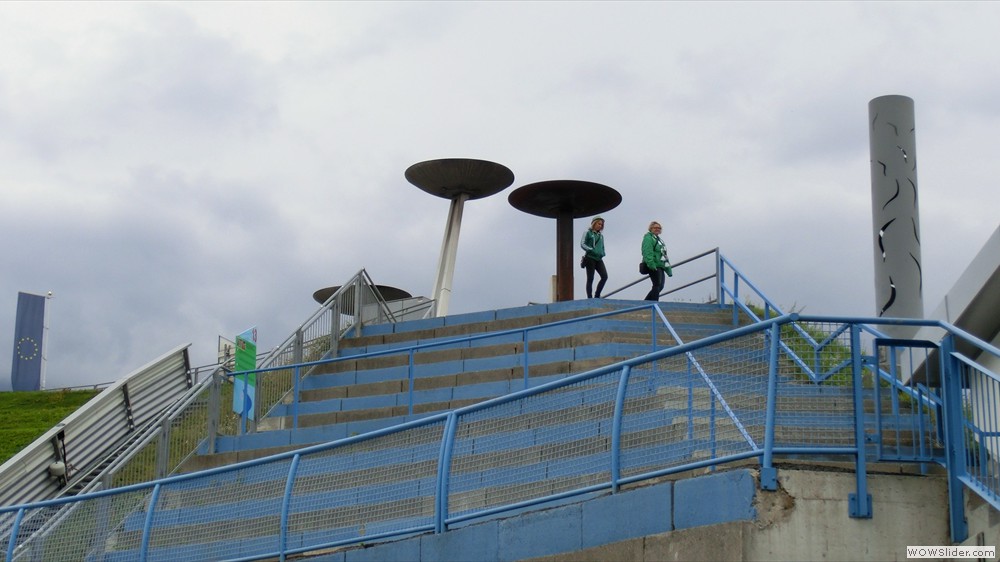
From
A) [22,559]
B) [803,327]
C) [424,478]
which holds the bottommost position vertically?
[22,559]

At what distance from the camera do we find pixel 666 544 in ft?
27.5

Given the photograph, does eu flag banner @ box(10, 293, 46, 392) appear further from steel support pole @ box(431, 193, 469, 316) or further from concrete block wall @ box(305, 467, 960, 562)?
concrete block wall @ box(305, 467, 960, 562)

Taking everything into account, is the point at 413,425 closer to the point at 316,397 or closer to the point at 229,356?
the point at 316,397

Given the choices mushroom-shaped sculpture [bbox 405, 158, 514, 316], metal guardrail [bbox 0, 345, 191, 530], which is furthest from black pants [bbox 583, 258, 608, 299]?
mushroom-shaped sculpture [bbox 405, 158, 514, 316]

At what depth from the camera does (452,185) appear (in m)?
34.1

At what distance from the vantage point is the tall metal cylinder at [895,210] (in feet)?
58.3

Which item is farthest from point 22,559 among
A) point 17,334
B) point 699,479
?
point 17,334

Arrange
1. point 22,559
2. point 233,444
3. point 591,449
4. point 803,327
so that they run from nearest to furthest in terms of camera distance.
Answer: point 591,449, point 803,327, point 22,559, point 233,444

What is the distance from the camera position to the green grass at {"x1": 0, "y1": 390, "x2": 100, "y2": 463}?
2959 cm

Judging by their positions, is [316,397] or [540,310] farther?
[540,310]

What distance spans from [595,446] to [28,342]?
1386 inches

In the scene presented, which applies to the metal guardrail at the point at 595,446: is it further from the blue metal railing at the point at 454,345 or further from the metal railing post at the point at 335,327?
the metal railing post at the point at 335,327

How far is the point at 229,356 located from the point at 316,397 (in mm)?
13745

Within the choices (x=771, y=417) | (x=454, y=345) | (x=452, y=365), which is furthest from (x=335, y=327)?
(x=771, y=417)
